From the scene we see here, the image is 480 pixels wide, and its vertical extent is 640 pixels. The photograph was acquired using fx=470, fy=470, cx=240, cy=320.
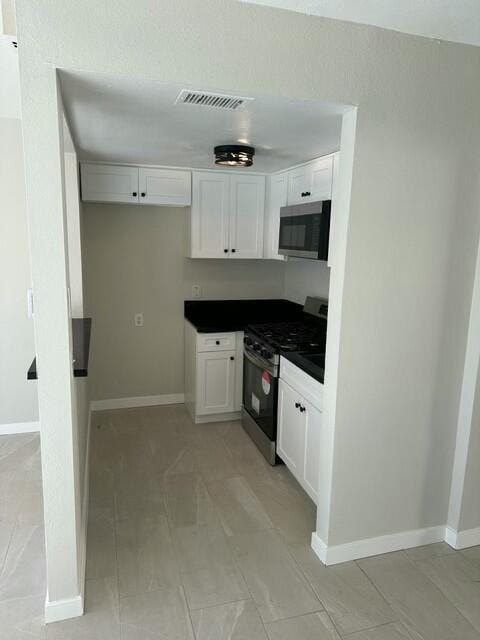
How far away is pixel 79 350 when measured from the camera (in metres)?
2.45

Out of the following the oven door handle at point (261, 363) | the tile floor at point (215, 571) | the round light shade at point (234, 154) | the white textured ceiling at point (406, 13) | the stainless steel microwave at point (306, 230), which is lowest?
the tile floor at point (215, 571)

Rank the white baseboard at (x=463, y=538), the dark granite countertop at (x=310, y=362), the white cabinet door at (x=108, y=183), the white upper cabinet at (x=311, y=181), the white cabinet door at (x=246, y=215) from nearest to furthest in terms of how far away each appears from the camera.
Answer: the white baseboard at (x=463, y=538), the dark granite countertop at (x=310, y=362), the white upper cabinet at (x=311, y=181), the white cabinet door at (x=108, y=183), the white cabinet door at (x=246, y=215)

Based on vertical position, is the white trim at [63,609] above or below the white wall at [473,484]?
below

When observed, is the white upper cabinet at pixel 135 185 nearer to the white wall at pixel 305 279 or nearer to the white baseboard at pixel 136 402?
the white wall at pixel 305 279

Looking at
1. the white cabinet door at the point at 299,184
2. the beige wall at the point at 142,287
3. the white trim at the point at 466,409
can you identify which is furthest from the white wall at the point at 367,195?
the beige wall at the point at 142,287

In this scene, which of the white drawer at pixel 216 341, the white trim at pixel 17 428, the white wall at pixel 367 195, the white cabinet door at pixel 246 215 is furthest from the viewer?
the white cabinet door at pixel 246 215

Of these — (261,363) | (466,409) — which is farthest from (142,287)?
(466,409)

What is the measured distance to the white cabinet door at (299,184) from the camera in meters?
3.41

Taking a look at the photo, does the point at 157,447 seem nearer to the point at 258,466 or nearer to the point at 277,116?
the point at 258,466

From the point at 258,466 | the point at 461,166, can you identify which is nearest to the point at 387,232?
the point at 461,166

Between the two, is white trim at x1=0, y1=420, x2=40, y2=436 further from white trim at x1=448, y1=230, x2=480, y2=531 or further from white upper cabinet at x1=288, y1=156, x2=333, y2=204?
white trim at x1=448, y1=230, x2=480, y2=531

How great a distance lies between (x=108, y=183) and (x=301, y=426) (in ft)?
7.99

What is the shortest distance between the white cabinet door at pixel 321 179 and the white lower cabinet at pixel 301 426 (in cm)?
117

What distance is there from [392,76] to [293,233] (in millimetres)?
1482
